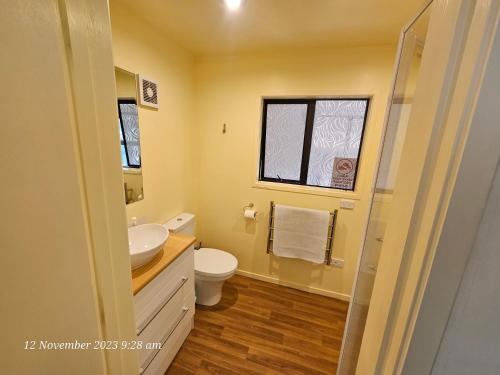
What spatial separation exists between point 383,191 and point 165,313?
1459 mm

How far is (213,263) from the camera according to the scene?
1999 mm

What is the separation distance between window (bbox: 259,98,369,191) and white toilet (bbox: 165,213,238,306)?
36.1 inches

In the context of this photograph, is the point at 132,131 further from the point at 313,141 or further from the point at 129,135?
the point at 313,141

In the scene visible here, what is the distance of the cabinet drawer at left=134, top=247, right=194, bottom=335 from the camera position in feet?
3.69

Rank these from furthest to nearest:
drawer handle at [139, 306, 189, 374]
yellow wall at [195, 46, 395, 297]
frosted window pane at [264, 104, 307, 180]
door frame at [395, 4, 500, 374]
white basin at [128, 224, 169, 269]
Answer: frosted window pane at [264, 104, 307, 180] → yellow wall at [195, 46, 395, 297] → white basin at [128, 224, 169, 269] → drawer handle at [139, 306, 189, 374] → door frame at [395, 4, 500, 374]

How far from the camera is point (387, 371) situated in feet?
1.58

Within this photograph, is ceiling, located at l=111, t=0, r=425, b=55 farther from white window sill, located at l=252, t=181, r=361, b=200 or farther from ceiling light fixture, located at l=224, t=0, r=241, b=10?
white window sill, located at l=252, t=181, r=361, b=200

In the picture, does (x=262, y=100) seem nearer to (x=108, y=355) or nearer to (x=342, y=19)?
(x=342, y=19)

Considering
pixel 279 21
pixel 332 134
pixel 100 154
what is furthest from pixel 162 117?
pixel 332 134

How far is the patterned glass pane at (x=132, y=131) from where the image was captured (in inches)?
59.1

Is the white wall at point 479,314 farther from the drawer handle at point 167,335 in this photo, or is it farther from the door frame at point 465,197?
the drawer handle at point 167,335

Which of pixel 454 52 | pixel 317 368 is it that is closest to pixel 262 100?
pixel 454 52

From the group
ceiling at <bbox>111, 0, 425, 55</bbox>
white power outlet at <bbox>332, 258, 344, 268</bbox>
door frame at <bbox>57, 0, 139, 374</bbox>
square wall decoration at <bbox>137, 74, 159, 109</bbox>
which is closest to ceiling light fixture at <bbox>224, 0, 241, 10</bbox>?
ceiling at <bbox>111, 0, 425, 55</bbox>

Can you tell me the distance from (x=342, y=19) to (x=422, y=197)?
154cm
